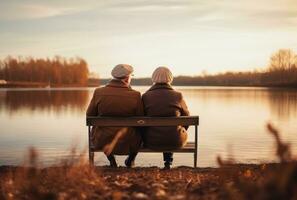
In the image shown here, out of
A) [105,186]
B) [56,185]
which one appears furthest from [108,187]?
[56,185]

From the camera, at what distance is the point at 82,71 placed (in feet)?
496

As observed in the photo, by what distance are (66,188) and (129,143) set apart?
317 centimetres

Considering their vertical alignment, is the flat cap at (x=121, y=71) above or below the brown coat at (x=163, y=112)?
above

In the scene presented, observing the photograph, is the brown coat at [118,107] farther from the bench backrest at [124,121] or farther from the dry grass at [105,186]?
the dry grass at [105,186]

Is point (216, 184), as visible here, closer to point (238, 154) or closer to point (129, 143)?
point (129, 143)

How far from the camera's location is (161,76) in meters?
8.21

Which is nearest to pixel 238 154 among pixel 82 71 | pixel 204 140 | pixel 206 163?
pixel 206 163

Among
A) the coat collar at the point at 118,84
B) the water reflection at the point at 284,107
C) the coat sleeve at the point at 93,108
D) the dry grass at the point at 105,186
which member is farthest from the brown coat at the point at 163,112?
the water reflection at the point at 284,107

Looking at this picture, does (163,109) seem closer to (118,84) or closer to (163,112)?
(163,112)

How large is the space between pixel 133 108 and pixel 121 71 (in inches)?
24.5


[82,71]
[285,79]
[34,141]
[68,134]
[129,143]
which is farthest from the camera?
[82,71]

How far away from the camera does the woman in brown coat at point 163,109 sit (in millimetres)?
8117

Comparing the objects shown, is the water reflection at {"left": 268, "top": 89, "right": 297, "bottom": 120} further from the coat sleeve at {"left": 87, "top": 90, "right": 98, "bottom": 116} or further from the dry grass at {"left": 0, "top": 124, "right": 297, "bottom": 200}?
the dry grass at {"left": 0, "top": 124, "right": 297, "bottom": 200}

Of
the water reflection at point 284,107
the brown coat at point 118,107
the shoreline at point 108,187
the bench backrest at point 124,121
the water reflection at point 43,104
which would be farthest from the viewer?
the water reflection at point 43,104
